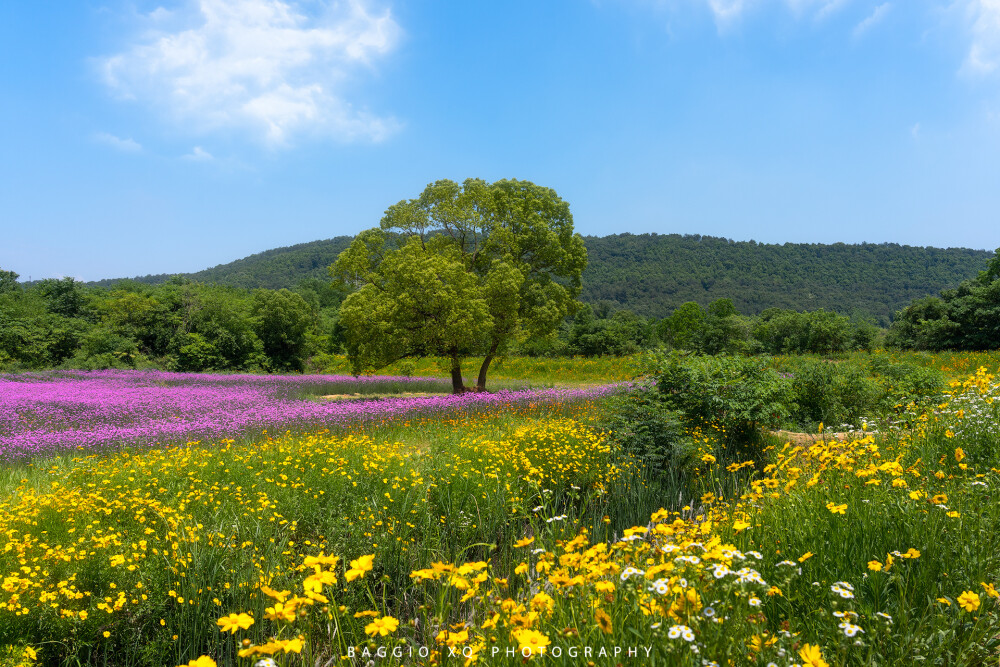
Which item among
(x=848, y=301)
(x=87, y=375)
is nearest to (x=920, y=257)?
(x=848, y=301)

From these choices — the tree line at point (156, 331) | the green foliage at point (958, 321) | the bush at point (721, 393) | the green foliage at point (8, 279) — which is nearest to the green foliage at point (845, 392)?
the bush at point (721, 393)

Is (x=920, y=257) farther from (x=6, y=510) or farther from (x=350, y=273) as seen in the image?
(x=6, y=510)

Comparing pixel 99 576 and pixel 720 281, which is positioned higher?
pixel 720 281

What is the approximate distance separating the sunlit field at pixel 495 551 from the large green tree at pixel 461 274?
787cm

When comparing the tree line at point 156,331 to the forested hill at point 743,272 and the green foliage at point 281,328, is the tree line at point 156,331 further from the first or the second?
the forested hill at point 743,272

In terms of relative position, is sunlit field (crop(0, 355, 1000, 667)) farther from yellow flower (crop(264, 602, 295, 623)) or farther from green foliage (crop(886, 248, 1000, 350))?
green foliage (crop(886, 248, 1000, 350))

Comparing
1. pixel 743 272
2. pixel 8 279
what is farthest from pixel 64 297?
pixel 743 272

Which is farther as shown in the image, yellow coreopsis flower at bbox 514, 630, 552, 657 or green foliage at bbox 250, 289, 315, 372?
green foliage at bbox 250, 289, 315, 372

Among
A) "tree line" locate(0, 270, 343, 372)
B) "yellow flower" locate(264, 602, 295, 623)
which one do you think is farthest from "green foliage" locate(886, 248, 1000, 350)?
"yellow flower" locate(264, 602, 295, 623)

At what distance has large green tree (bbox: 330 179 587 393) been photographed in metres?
16.2

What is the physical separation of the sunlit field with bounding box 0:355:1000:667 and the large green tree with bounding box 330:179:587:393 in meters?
7.87

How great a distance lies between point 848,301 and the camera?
8350 cm

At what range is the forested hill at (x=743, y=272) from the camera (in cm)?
8506

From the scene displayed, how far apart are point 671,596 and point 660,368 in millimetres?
7255
